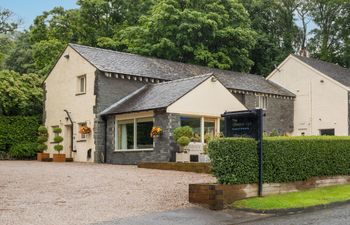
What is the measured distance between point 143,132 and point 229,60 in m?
19.8

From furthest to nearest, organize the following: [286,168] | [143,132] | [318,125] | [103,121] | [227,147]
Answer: [318,125], [103,121], [143,132], [286,168], [227,147]

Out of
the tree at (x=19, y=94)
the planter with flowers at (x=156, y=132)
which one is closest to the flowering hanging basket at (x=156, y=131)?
the planter with flowers at (x=156, y=132)

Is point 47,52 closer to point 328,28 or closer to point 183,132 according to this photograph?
point 183,132

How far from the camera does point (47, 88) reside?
1364 inches

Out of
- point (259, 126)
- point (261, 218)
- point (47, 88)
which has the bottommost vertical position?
point (261, 218)

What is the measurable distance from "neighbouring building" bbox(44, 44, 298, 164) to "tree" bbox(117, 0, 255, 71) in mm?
6735

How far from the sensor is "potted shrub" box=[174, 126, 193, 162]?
23.6 m

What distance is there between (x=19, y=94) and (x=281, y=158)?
961 inches

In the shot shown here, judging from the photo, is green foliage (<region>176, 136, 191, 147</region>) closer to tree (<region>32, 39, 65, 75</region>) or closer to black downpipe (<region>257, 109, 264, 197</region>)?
black downpipe (<region>257, 109, 264, 197</region>)

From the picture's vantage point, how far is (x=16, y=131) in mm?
33188

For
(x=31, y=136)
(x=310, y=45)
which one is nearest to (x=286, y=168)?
(x=31, y=136)

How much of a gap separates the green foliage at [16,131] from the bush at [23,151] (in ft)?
1.07

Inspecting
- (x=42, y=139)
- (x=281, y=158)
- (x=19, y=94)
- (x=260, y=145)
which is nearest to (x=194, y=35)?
(x=19, y=94)

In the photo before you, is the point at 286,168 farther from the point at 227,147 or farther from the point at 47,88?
the point at 47,88
